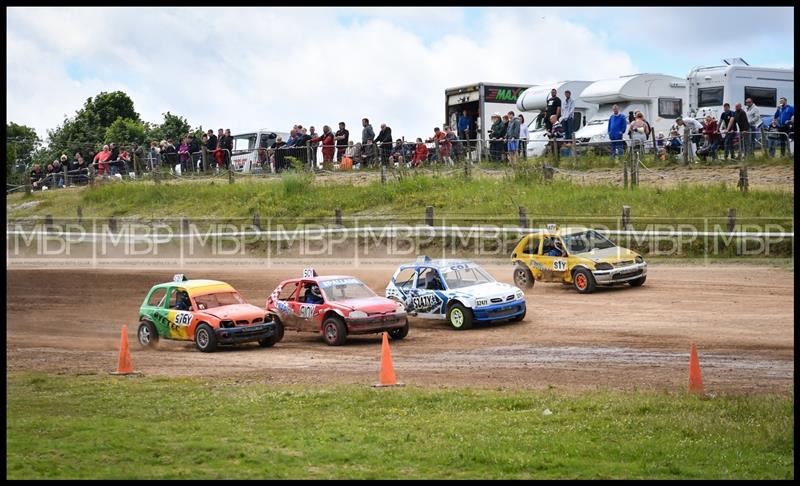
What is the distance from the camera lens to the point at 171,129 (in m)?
60.4

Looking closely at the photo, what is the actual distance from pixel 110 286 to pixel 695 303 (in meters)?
13.7

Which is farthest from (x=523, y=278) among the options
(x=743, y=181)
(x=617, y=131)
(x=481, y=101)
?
(x=481, y=101)

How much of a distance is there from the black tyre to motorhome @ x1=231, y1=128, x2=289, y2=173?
794 inches

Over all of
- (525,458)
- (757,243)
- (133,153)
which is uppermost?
(133,153)

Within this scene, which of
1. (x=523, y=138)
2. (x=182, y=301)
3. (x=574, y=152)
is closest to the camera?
(x=182, y=301)

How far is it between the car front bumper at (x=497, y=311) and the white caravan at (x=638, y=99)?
15.6 meters

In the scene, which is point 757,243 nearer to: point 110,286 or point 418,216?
point 418,216

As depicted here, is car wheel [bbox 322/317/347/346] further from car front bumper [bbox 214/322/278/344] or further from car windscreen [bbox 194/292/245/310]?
car windscreen [bbox 194/292/245/310]

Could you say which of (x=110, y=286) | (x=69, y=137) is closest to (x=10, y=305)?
(x=110, y=286)

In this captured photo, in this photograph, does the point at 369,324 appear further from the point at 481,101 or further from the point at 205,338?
the point at 481,101

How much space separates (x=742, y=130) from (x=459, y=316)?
1353cm

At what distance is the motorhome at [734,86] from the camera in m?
35.5

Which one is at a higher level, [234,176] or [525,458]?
[234,176]

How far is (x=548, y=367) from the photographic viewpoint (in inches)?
673
